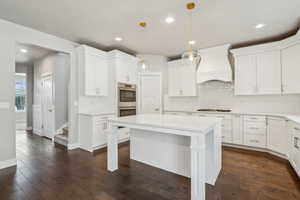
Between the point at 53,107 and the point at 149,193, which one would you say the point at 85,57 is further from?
the point at 149,193

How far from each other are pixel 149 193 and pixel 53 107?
13.7 feet

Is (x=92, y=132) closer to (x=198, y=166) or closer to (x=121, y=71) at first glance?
(x=121, y=71)

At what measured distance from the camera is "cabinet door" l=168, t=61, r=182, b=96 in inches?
187

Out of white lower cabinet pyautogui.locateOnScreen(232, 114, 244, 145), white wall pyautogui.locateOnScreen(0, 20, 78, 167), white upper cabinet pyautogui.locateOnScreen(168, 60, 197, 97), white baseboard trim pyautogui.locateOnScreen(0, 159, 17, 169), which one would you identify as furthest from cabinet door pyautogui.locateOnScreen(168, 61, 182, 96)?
white baseboard trim pyautogui.locateOnScreen(0, 159, 17, 169)

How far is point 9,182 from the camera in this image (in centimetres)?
209

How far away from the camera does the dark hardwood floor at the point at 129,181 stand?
1.79 metres

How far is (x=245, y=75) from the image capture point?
3.67 metres

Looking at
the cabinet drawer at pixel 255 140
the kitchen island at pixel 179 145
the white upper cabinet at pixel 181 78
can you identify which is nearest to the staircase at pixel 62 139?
the kitchen island at pixel 179 145

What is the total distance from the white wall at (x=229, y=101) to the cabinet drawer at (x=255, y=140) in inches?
31.7

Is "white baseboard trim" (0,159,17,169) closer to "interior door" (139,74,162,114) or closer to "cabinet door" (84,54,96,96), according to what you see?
"cabinet door" (84,54,96,96)

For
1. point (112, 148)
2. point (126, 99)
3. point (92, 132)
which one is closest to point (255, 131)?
point (112, 148)

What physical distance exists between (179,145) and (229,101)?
2738mm

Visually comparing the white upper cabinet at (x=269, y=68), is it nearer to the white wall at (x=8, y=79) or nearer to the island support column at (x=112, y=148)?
the island support column at (x=112, y=148)

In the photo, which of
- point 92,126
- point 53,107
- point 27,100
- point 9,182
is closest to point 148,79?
point 92,126
